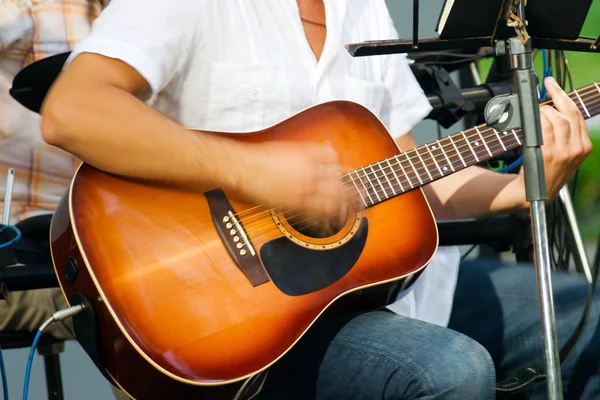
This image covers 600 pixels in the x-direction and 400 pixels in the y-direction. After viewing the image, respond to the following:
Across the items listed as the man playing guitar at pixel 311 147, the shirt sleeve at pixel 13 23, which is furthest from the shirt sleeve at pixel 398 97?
the shirt sleeve at pixel 13 23

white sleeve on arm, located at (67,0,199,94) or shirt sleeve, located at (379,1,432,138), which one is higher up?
white sleeve on arm, located at (67,0,199,94)

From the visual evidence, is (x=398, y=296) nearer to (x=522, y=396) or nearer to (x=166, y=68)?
(x=522, y=396)

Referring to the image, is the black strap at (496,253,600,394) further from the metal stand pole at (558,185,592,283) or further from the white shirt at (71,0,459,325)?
the metal stand pole at (558,185,592,283)

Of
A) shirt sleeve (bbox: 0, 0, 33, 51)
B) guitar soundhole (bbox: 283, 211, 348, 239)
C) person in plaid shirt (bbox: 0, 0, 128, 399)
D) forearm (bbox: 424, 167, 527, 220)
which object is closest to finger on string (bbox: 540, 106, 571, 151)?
forearm (bbox: 424, 167, 527, 220)

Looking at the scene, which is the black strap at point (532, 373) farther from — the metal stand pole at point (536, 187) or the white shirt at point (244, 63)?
the metal stand pole at point (536, 187)

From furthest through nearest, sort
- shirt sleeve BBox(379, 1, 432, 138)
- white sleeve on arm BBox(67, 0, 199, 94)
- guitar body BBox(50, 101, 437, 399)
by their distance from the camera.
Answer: shirt sleeve BBox(379, 1, 432, 138) → white sleeve on arm BBox(67, 0, 199, 94) → guitar body BBox(50, 101, 437, 399)

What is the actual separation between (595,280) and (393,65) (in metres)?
0.60

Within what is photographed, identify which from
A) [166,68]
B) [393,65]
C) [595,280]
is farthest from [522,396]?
[166,68]

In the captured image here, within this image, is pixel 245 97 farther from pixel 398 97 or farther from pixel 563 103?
pixel 563 103

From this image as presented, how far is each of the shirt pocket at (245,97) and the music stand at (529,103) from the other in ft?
1.14

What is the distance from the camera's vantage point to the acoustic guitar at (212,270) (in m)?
1.15

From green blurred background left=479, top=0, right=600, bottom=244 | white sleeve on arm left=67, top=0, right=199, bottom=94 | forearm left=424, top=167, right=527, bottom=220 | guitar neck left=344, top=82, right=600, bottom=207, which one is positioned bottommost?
green blurred background left=479, top=0, right=600, bottom=244

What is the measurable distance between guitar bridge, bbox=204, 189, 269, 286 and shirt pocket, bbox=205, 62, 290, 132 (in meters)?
0.20

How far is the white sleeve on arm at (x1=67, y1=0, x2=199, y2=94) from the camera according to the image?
4.10 feet
